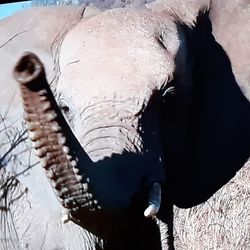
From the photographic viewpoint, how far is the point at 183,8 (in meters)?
2.46

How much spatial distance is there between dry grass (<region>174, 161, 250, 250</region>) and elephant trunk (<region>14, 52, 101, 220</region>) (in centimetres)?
334

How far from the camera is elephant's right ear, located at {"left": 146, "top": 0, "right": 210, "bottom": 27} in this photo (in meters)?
2.45

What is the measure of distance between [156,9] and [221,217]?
2896mm

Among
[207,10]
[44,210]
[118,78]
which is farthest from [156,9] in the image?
[44,210]

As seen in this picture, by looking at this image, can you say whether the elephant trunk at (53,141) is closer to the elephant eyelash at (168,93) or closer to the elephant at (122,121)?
the elephant at (122,121)

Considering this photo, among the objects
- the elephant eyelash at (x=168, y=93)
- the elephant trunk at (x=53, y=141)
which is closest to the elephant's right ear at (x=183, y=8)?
the elephant eyelash at (x=168, y=93)

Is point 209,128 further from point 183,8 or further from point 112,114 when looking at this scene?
point 112,114

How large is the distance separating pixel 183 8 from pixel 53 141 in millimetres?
819

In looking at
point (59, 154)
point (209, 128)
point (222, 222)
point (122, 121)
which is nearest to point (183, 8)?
point (209, 128)

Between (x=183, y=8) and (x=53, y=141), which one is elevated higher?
(x=183, y=8)

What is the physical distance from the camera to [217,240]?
530 centimetres

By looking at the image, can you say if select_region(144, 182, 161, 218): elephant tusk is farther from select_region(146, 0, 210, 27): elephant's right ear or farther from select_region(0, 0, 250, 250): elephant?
select_region(146, 0, 210, 27): elephant's right ear

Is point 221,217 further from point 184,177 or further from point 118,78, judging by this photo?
point 118,78

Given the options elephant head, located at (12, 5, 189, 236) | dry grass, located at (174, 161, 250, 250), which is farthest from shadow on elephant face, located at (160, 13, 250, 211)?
dry grass, located at (174, 161, 250, 250)
